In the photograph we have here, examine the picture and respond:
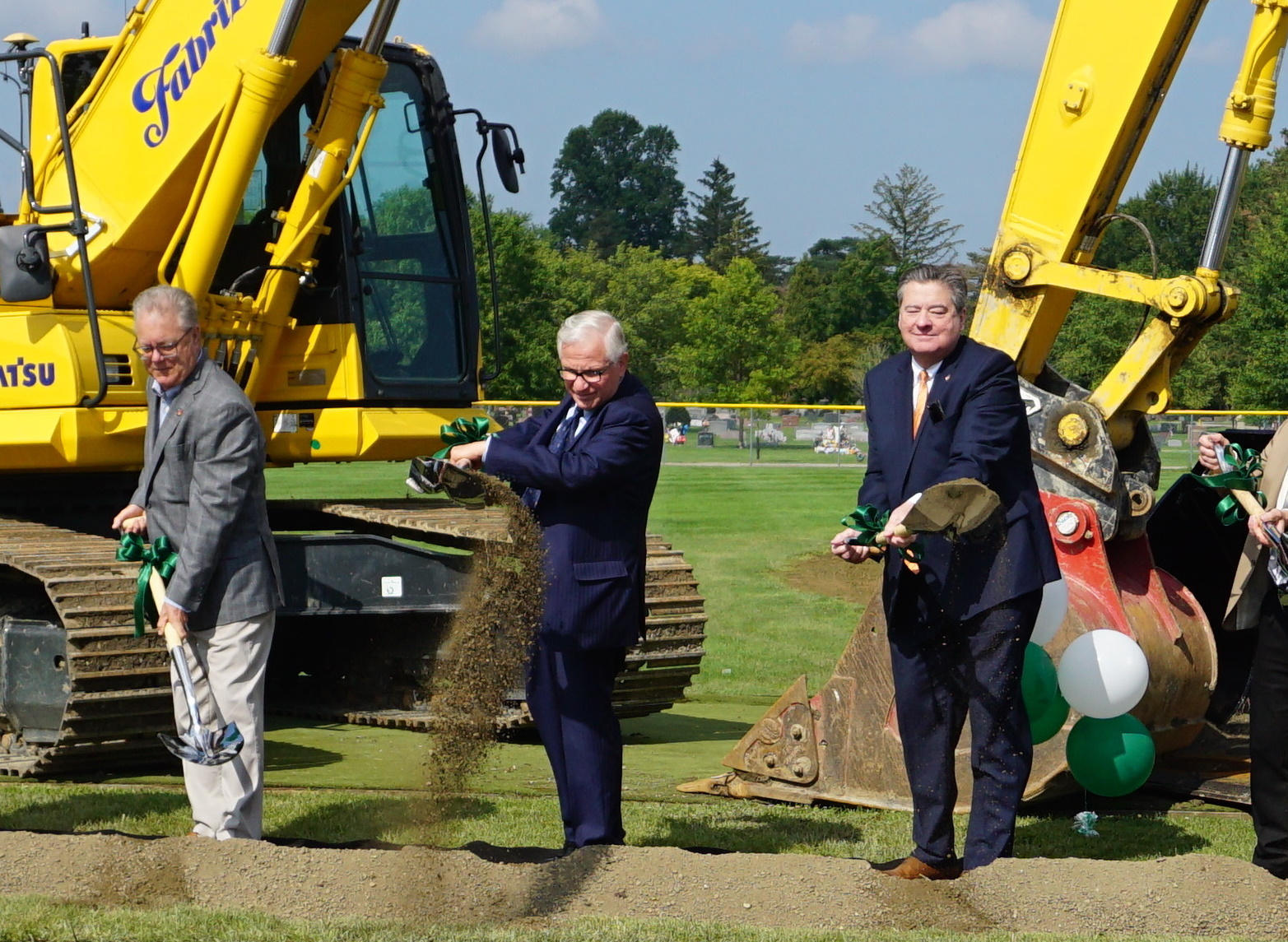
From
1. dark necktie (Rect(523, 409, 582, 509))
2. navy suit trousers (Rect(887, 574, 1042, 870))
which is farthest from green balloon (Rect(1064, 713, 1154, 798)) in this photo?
dark necktie (Rect(523, 409, 582, 509))

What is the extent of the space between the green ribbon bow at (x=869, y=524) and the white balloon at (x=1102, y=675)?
5.00 ft

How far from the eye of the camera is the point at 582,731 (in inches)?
216

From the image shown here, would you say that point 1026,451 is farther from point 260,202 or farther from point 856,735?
point 260,202

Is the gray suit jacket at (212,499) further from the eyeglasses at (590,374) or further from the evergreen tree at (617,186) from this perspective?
the evergreen tree at (617,186)

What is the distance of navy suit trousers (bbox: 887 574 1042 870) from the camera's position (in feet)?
17.2

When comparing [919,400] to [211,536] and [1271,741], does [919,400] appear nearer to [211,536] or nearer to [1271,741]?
[1271,741]

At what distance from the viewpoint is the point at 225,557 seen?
5574mm

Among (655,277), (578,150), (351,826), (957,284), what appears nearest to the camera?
(957,284)

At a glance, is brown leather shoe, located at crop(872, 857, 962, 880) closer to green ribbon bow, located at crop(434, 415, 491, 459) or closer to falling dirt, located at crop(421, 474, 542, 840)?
falling dirt, located at crop(421, 474, 542, 840)

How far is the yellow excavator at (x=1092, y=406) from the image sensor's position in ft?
22.2

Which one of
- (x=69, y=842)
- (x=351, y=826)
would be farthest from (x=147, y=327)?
(x=351, y=826)

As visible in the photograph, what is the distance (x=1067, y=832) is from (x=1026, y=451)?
6.51ft

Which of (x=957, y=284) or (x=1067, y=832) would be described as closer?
(x=957, y=284)

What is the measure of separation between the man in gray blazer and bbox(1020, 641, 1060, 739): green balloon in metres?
2.64
